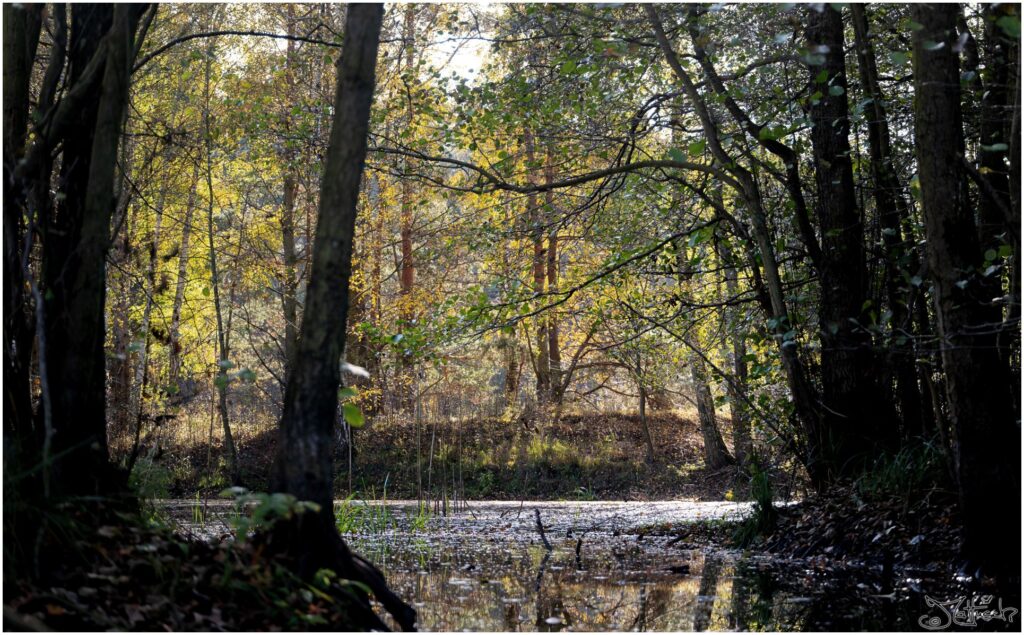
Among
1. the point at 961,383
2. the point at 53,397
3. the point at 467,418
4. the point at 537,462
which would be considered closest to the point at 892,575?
the point at 961,383

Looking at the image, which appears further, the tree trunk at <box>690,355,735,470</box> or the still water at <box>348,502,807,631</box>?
the tree trunk at <box>690,355,735,470</box>

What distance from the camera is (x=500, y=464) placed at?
17.4m

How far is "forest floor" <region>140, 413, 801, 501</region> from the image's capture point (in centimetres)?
1661

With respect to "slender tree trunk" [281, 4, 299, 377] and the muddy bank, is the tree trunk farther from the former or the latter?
the muddy bank

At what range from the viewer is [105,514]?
13.3 ft

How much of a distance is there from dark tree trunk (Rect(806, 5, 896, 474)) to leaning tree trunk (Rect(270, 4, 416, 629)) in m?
5.01

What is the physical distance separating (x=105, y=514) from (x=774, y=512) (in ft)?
18.4

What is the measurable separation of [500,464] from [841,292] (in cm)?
1045

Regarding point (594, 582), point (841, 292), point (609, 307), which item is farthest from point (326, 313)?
point (609, 307)

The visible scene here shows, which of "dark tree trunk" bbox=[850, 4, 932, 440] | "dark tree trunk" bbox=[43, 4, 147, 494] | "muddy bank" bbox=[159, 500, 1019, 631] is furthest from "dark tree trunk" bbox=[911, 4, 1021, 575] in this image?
"dark tree trunk" bbox=[43, 4, 147, 494]

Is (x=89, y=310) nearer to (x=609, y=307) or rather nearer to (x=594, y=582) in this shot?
(x=594, y=582)

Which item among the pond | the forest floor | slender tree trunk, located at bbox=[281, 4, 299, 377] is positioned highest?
slender tree trunk, located at bbox=[281, 4, 299, 377]

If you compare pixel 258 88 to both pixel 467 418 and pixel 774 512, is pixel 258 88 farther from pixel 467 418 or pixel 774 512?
pixel 774 512

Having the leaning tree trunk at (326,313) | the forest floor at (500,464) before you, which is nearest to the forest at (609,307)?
the leaning tree trunk at (326,313)
